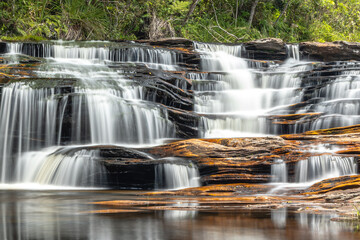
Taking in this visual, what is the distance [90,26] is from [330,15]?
1691 centimetres

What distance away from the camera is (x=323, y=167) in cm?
976

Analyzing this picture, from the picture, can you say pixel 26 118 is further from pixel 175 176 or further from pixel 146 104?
pixel 175 176

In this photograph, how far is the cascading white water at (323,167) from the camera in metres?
9.59

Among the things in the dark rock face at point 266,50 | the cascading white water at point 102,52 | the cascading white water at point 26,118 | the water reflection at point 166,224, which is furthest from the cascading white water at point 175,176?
the dark rock face at point 266,50

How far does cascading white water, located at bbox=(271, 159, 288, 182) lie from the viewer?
388 inches

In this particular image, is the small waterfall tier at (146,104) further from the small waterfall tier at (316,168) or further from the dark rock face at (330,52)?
the dark rock face at (330,52)

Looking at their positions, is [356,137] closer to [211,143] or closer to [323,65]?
[211,143]

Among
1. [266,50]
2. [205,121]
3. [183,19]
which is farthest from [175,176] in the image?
[183,19]

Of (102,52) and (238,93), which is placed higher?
(102,52)

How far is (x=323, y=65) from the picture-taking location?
59.5 feet

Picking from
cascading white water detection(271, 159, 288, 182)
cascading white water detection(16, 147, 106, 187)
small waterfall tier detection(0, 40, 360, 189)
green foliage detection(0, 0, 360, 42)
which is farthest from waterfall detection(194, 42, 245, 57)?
cascading white water detection(271, 159, 288, 182)

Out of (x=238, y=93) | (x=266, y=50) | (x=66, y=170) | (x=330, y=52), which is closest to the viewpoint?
(x=66, y=170)

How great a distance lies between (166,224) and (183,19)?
21799 mm

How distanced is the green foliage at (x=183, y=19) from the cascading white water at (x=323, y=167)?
12.9 metres
